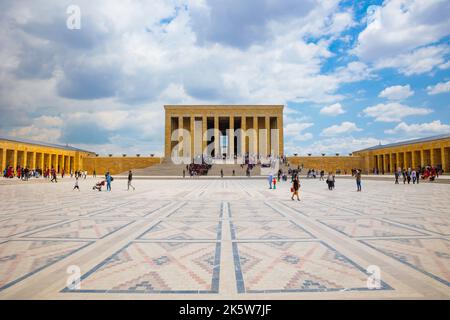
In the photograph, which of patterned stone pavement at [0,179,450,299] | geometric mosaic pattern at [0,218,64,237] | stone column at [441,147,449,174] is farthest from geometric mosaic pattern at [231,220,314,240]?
stone column at [441,147,449,174]

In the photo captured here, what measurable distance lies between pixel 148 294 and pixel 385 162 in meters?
55.0

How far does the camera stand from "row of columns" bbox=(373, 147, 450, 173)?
115 ft

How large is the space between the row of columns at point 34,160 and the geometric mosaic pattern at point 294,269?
139 ft

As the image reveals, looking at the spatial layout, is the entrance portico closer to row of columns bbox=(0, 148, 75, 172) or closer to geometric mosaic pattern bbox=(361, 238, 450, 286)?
row of columns bbox=(0, 148, 75, 172)

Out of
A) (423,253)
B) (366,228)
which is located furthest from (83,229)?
(423,253)

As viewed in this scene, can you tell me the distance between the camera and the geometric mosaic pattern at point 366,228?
475cm

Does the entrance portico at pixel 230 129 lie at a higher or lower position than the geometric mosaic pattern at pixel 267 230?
A: higher

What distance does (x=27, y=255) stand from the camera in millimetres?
3623

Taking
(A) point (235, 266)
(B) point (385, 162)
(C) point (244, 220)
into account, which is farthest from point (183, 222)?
(B) point (385, 162)

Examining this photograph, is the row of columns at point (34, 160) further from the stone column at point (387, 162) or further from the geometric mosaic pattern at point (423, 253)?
the stone column at point (387, 162)

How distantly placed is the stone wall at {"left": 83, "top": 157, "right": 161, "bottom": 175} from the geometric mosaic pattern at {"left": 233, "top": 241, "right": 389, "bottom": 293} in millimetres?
49430

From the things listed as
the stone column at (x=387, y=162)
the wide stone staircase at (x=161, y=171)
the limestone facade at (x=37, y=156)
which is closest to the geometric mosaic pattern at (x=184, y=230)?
the wide stone staircase at (x=161, y=171)
